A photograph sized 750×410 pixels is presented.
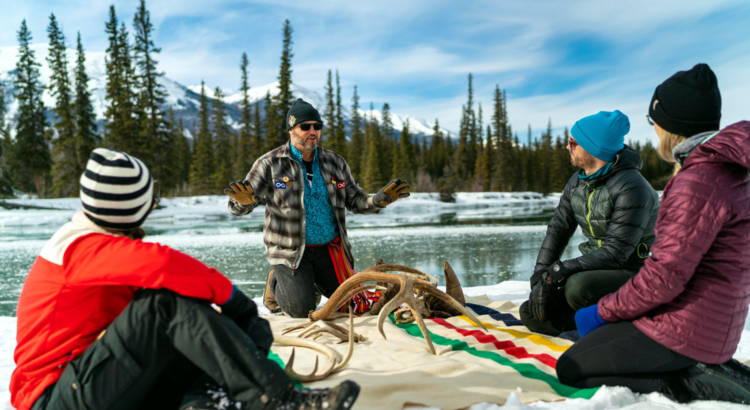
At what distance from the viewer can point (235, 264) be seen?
7578 mm

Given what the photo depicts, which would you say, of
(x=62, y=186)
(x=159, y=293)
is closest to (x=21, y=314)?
(x=159, y=293)

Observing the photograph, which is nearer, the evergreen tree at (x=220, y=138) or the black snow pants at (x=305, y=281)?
the black snow pants at (x=305, y=281)

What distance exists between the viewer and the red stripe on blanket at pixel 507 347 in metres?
2.48

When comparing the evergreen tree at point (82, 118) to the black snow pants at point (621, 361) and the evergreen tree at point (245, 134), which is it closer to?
the evergreen tree at point (245, 134)

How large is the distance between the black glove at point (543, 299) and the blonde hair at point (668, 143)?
1104 millimetres

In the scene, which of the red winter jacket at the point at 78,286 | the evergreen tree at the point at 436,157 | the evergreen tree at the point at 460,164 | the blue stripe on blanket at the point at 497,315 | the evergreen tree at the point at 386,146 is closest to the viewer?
the red winter jacket at the point at 78,286

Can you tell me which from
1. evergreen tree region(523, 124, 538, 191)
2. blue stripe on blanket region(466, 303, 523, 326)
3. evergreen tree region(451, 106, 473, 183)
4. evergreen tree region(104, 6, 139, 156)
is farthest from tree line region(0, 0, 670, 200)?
blue stripe on blanket region(466, 303, 523, 326)

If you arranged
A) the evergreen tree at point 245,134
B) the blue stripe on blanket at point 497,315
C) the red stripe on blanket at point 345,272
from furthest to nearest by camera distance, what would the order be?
1. the evergreen tree at point 245,134
2. the red stripe on blanket at point 345,272
3. the blue stripe on blanket at point 497,315

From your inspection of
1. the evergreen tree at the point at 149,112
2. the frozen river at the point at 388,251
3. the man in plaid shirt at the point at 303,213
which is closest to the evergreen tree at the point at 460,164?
the evergreen tree at the point at 149,112

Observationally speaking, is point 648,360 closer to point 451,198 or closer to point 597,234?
point 597,234

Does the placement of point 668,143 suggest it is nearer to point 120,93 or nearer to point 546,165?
point 120,93

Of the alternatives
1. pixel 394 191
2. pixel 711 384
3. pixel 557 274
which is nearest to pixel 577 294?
pixel 557 274

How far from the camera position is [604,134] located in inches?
110

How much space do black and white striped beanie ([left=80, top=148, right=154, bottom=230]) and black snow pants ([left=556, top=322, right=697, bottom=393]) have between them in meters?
2.01
